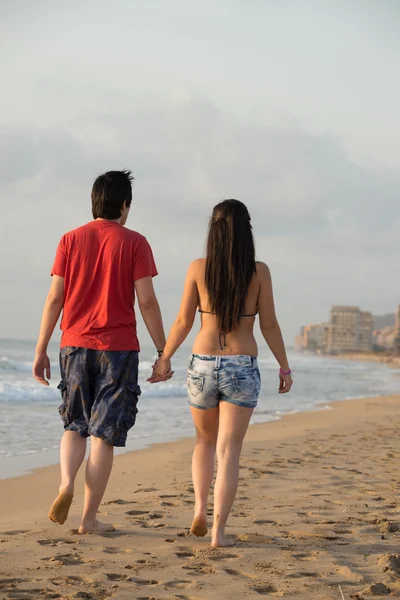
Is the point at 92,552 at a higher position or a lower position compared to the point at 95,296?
lower

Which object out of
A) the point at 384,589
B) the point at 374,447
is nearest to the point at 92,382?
the point at 384,589

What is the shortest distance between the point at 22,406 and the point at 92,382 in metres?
9.76

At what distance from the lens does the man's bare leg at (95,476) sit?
13.1 ft

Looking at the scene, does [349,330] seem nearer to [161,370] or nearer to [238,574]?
[161,370]

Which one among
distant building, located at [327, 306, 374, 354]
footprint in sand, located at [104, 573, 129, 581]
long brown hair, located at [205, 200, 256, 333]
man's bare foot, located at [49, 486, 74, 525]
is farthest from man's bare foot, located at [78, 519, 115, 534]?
distant building, located at [327, 306, 374, 354]

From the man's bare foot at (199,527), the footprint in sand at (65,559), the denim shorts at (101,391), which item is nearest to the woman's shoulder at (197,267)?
the denim shorts at (101,391)

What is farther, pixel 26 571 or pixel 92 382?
pixel 92 382

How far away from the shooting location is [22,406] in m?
13.3

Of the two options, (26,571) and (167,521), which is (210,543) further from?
(26,571)

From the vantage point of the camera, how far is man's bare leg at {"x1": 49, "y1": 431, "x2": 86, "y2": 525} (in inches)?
151

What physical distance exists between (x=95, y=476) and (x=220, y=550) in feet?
2.63

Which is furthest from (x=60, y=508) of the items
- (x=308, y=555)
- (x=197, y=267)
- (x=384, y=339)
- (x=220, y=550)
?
(x=384, y=339)

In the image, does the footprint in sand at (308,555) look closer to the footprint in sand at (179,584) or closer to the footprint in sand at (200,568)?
the footprint in sand at (200,568)

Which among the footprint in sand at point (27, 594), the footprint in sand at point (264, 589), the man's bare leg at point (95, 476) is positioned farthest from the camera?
the man's bare leg at point (95, 476)
